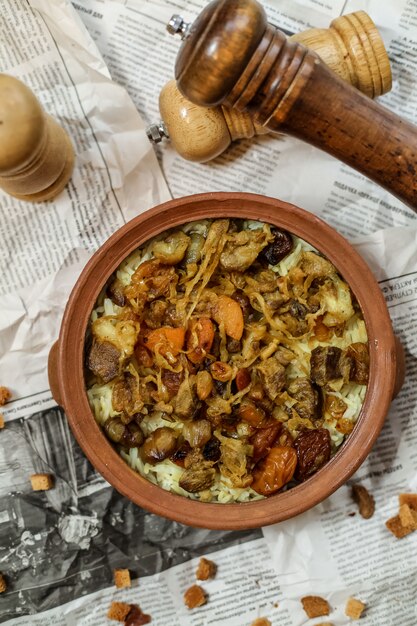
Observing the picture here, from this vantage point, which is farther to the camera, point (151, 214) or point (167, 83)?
point (167, 83)

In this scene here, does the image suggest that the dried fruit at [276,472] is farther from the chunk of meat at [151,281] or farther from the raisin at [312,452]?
the chunk of meat at [151,281]

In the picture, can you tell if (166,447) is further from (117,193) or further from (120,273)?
(117,193)

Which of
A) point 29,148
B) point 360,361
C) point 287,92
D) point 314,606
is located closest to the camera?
point 287,92

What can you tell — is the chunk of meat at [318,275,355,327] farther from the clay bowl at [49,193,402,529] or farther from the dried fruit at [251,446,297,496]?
the dried fruit at [251,446,297,496]

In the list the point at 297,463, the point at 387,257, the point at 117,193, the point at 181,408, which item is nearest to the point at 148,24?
the point at 117,193

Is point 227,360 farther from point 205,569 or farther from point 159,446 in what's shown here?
point 205,569

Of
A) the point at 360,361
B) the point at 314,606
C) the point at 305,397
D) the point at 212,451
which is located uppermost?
the point at 360,361

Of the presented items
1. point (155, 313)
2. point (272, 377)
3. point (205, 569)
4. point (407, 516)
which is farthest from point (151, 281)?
point (407, 516)
